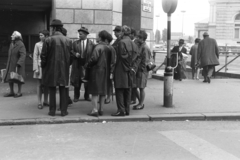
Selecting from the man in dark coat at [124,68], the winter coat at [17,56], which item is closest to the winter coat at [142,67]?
the man in dark coat at [124,68]

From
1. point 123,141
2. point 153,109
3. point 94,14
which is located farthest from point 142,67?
point 94,14

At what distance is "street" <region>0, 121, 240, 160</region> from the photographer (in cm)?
492

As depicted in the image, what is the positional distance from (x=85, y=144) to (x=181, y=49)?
9076 millimetres

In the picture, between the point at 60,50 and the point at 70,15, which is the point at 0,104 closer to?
the point at 60,50

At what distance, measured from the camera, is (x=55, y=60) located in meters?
7.07

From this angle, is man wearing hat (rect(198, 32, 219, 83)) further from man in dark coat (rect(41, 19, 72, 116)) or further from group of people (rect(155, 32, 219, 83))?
man in dark coat (rect(41, 19, 72, 116))

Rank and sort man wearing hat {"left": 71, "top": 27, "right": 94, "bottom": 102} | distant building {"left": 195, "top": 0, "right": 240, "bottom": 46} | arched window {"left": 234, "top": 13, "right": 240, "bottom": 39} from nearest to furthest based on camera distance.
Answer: man wearing hat {"left": 71, "top": 27, "right": 94, "bottom": 102}, distant building {"left": 195, "top": 0, "right": 240, "bottom": 46}, arched window {"left": 234, "top": 13, "right": 240, "bottom": 39}

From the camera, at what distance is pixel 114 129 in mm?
6484

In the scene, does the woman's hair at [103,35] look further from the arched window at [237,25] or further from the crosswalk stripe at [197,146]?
the arched window at [237,25]

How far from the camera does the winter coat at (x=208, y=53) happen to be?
1259 cm

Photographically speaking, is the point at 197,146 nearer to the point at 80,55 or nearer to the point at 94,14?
the point at 80,55

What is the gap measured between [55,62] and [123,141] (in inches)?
93.1

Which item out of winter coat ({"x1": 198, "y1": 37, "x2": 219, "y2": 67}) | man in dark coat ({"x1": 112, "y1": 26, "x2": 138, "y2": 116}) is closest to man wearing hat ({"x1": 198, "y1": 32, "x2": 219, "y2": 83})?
winter coat ({"x1": 198, "y1": 37, "x2": 219, "y2": 67})

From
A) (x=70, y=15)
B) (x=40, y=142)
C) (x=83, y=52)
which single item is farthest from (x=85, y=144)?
(x=70, y=15)
